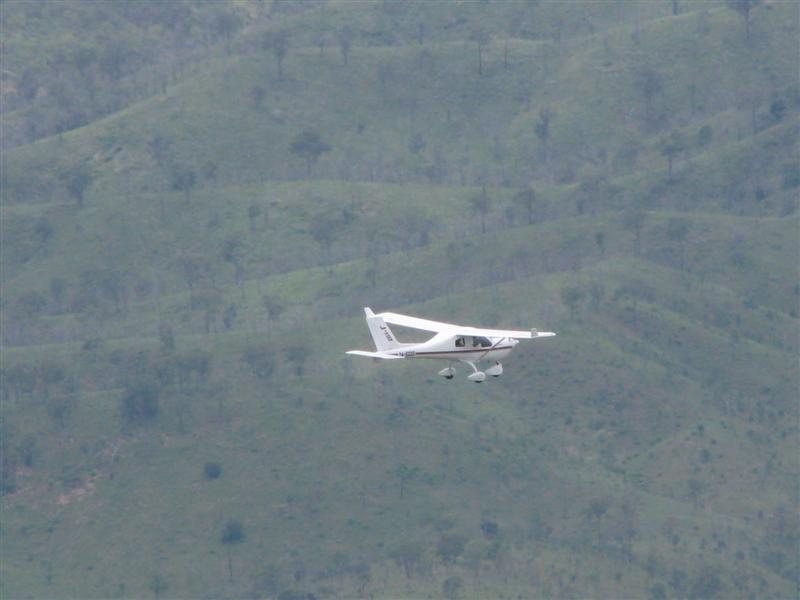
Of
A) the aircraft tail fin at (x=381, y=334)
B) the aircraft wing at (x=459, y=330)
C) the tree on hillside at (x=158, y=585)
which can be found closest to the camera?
the aircraft wing at (x=459, y=330)

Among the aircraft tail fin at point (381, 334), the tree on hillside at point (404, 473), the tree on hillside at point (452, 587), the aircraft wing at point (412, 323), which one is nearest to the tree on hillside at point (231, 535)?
the tree on hillside at point (404, 473)

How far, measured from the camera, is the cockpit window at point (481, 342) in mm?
95562

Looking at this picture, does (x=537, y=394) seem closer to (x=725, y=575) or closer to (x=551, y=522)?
(x=551, y=522)

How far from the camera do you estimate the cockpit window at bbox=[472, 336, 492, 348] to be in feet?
314

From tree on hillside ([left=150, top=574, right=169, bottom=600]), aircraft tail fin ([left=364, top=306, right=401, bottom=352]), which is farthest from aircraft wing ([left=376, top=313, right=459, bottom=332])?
tree on hillside ([left=150, top=574, right=169, bottom=600])

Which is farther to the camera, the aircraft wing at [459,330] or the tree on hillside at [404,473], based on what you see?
the tree on hillside at [404,473]

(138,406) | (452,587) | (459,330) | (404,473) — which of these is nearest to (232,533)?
(404,473)

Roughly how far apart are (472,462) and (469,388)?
13.4m

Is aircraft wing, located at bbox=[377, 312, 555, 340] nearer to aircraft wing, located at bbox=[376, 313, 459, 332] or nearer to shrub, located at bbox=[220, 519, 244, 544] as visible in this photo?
aircraft wing, located at bbox=[376, 313, 459, 332]

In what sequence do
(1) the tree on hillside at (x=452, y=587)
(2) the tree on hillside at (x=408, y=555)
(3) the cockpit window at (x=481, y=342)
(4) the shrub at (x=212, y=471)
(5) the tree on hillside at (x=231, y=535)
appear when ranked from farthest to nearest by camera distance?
(4) the shrub at (x=212, y=471), (5) the tree on hillside at (x=231, y=535), (2) the tree on hillside at (x=408, y=555), (1) the tree on hillside at (x=452, y=587), (3) the cockpit window at (x=481, y=342)

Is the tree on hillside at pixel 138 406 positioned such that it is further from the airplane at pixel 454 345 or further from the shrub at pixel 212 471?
the airplane at pixel 454 345

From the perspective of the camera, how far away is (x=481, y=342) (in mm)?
95750

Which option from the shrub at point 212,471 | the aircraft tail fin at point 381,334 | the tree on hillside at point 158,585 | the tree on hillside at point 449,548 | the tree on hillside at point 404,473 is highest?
the aircraft tail fin at point 381,334

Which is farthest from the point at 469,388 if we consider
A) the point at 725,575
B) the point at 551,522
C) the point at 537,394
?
the point at 725,575
